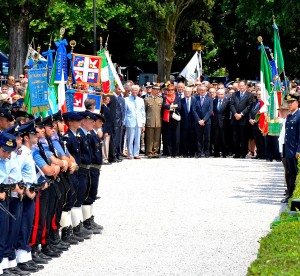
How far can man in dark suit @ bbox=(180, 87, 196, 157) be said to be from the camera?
28.0 meters

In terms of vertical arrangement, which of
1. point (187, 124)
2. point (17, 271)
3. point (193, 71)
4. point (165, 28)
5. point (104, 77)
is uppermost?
point (165, 28)

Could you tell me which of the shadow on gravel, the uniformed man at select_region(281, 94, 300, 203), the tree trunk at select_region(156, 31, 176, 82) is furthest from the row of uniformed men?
the tree trunk at select_region(156, 31, 176, 82)

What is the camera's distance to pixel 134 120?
27.2m

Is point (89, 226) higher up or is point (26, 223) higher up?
point (26, 223)

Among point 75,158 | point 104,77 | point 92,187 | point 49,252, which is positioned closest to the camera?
point 49,252

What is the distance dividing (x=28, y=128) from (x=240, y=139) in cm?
1684

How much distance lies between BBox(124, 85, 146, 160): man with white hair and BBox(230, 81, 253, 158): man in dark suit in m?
2.39

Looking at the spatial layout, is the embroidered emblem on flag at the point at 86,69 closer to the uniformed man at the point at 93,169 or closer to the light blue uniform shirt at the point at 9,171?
the uniformed man at the point at 93,169

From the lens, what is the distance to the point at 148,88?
28594mm

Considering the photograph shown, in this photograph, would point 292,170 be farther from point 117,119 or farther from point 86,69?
point 117,119

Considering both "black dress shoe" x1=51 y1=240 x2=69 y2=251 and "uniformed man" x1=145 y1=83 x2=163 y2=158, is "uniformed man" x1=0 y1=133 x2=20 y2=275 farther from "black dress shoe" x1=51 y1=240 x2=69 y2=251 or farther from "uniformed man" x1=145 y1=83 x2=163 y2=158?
"uniformed man" x1=145 y1=83 x2=163 y2=158

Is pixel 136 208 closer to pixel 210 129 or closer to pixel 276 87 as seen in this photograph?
pixel 276 87

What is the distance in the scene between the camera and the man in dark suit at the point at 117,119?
25.7 meters

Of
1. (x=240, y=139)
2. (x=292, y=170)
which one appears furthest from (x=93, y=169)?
(x=240, y=139)
